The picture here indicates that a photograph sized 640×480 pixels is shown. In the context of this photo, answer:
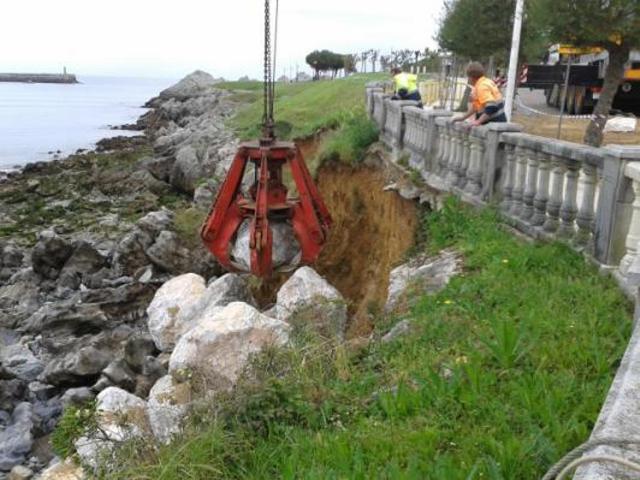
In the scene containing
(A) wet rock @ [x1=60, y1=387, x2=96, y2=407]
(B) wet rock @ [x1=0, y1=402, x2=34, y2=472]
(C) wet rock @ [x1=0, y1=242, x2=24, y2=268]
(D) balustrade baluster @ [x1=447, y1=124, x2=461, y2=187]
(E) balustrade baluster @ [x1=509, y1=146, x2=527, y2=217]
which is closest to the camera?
(E) balustrade baluster @ [x1=509, y1=146, x2=527, y2=217]

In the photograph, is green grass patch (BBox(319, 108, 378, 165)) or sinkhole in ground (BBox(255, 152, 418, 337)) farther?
green grass patch (BBox(319, 108, 378, 165))

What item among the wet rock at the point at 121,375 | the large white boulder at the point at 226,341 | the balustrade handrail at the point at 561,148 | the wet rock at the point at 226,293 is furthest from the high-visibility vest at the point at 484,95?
the wet rock at the point at 121,375

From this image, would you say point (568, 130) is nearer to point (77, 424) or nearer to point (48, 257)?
point (48, 257)

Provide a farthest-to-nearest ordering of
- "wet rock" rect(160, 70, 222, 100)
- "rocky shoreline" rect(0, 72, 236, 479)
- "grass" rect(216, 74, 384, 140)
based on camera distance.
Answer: "wet rock" rect(160, 70, 222, 100) → "grass" rect(216, 74, 384, 140) → "rocky shoreline" rect(0, 72, 236, 479)

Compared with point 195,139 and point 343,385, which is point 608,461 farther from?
point 195,139

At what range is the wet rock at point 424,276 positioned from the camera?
7.14 meters

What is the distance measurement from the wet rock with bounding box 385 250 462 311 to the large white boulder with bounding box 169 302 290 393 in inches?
47.2

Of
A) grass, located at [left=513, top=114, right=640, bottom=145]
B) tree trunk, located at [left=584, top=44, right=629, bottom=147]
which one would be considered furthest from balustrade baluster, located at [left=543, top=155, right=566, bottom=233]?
grass, located at [left=513, top=114, right=640, bottom=145]

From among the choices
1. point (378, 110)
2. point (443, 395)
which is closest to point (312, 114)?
point (378, 110)

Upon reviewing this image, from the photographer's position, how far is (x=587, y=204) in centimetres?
650

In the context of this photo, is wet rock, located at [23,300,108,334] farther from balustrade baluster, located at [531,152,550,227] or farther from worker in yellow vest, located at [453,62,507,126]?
balustrade baluster, located at [531,152,550,227]

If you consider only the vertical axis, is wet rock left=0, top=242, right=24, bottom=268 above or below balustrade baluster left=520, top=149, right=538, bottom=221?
below

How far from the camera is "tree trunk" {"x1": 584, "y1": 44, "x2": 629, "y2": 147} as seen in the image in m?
15.4

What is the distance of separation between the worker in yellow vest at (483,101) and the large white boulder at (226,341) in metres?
3.80
